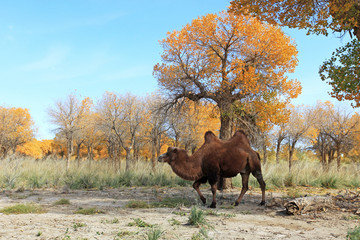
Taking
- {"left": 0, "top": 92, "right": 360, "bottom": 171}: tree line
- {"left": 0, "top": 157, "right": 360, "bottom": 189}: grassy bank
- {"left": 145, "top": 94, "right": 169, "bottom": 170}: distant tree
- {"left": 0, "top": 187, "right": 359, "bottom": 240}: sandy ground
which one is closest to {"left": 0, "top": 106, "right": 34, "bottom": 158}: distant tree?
{"left": 0, "top": 92, "right": 360, "bottom": 171}: tree line

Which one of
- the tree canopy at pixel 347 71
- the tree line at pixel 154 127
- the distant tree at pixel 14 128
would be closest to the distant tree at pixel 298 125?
the tree line at pixel 154 127

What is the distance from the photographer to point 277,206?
8.64m

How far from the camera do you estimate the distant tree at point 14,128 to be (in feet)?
136

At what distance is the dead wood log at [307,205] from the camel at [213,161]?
1517 mm

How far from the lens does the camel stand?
802 cm

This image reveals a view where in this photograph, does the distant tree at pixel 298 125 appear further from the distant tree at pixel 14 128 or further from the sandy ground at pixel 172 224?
the distant tree at pixel 14 128

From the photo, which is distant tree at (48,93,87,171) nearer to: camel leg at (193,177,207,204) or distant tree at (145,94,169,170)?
distant tree at (145,94,169,170)

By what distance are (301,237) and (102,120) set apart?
26.2 m

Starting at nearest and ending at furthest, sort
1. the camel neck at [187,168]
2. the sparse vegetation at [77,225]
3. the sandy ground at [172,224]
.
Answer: the sandy ground at [172,224] < the sparse vegetation at [77,225] < the camel neck at [187,168]

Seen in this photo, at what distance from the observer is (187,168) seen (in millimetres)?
8016

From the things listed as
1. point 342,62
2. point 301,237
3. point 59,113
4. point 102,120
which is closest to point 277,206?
point 301,237

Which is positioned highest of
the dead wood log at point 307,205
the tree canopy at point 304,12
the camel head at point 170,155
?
the tree canopy at point 304,12

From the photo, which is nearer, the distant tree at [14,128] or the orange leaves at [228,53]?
the orange leaves at [228,53]

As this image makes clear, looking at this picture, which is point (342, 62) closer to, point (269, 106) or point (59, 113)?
point (269, 106)
